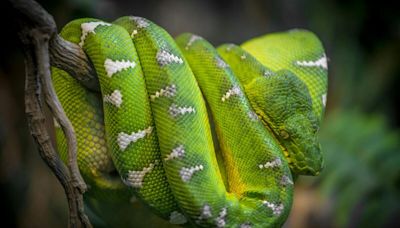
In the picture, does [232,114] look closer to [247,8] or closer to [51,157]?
[51,157]

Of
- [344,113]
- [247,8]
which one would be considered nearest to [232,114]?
[344,113]

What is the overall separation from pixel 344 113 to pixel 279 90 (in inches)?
110

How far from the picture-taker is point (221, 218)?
6.07ft

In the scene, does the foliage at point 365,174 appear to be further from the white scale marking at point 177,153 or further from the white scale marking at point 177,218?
the white scale marking at point 177,153

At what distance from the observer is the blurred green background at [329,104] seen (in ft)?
13.1

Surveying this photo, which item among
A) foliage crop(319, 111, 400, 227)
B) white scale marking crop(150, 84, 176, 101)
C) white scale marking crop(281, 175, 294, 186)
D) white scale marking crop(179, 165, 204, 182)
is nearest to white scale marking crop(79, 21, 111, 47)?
white scale marking crop(150, 84, 176, 101)

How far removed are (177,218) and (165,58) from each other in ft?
2.36

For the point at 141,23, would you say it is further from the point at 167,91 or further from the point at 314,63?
the point at 314,63

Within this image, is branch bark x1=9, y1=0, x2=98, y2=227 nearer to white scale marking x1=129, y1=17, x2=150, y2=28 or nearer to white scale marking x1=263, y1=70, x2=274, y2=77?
white scale marking x1=129, y1=17, x2=150, y2=28

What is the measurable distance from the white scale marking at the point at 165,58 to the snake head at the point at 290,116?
0.43 metres

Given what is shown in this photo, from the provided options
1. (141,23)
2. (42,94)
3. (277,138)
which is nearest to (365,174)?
(277,138)

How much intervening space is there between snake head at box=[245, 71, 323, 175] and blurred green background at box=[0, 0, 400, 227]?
2030 mm

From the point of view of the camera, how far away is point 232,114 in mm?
2115

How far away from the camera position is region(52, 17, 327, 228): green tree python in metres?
1.91
